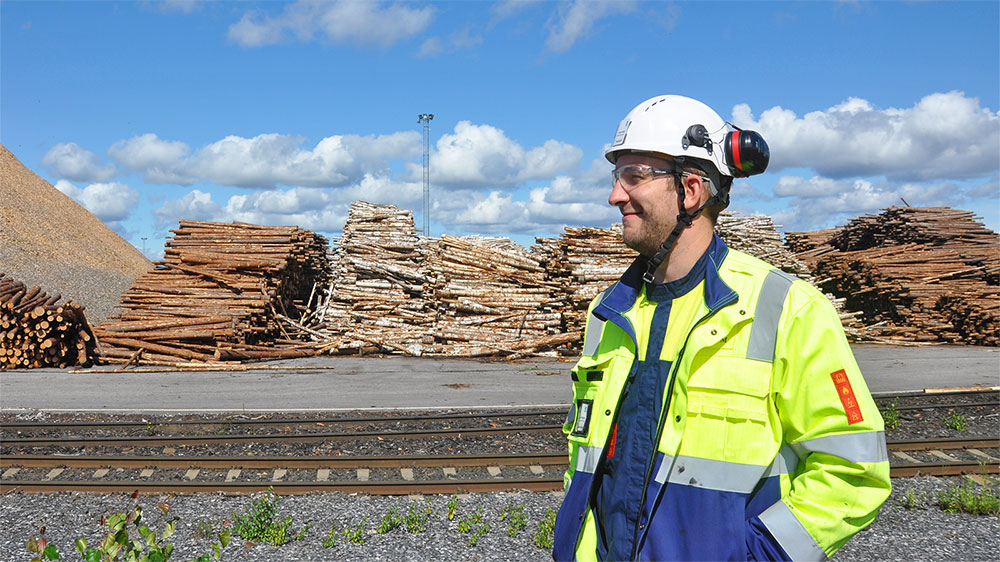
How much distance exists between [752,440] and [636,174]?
0.98 meters

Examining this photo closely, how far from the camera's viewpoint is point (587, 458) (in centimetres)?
260

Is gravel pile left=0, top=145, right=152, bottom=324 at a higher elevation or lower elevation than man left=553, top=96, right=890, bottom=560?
higher

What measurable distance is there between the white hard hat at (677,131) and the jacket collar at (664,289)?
31cm

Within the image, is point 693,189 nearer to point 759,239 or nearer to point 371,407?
point 371,407

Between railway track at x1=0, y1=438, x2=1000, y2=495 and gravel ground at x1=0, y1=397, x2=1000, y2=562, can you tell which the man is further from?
railway track at x1=0, y1=438, x2=1000, y2=495

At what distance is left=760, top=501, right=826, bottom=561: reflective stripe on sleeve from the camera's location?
7.06 ft

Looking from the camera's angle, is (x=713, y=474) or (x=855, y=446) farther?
(x=713, y=474)

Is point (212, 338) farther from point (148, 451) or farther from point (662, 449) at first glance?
point (662, 449)

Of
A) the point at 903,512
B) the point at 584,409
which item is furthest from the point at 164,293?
the point at 584,409

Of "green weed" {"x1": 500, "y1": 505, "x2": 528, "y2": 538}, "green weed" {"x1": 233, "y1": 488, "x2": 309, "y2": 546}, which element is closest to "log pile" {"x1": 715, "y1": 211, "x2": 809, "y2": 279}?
"green weed" {"x1": 500, "y1": 505, "x2": 528, "y2": 538}

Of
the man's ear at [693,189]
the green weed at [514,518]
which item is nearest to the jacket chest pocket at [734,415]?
the man's ear at [693,189]

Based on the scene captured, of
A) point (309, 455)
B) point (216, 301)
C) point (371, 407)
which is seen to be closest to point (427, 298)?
point (216, 301)

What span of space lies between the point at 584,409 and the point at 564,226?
19.4 m

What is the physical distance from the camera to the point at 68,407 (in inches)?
496
